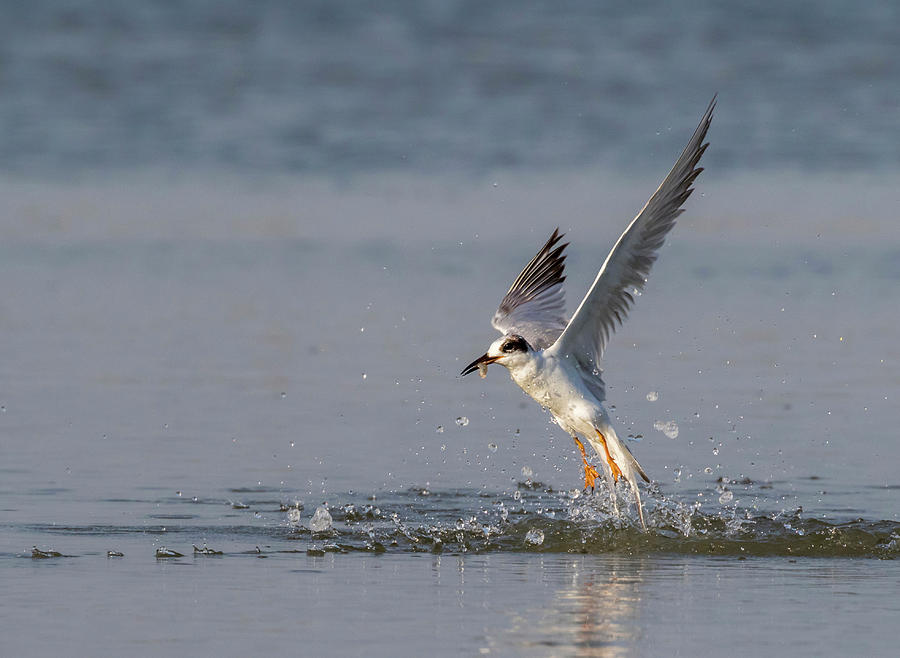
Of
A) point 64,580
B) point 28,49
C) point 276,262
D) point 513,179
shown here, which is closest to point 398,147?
point 513,179

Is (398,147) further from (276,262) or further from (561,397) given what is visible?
(561,397)

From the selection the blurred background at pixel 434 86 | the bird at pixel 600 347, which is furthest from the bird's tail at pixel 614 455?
the blurred background at pixel 434 86

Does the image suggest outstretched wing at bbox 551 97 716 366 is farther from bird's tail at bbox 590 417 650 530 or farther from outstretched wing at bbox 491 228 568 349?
outstretched wing at bbox 491 228 568 349

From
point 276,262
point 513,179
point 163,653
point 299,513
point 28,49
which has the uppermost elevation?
point 28,49

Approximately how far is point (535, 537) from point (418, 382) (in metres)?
3.50

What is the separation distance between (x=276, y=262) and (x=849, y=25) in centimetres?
2350

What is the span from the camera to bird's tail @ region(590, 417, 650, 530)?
396 inches

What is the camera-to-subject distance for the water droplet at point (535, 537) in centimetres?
938

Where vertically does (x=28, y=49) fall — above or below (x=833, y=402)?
above

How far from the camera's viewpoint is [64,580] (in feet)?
26.0

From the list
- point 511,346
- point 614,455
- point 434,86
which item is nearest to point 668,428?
point 614,455

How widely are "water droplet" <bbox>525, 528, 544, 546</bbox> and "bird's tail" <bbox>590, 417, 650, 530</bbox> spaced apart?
0.74 metres

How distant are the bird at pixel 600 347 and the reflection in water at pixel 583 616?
3.93ft

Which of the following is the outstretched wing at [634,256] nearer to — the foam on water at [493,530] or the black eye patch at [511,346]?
the black eye patch at [511,346]
